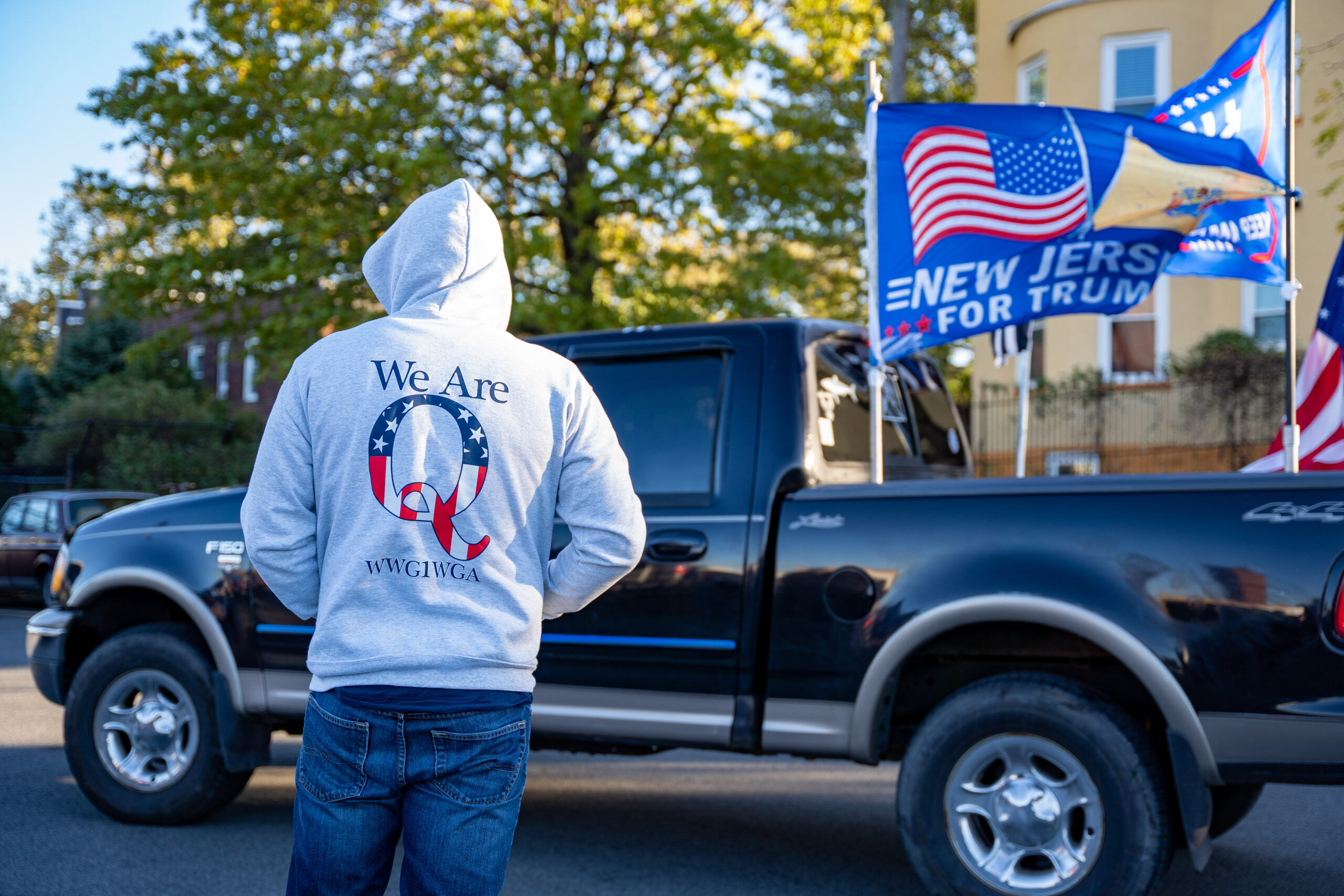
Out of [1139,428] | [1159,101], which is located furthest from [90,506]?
[1159,101]

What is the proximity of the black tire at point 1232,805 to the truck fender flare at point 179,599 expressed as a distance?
12.4 feet

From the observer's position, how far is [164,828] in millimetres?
5152

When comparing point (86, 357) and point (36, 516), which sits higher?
point (86, 357)

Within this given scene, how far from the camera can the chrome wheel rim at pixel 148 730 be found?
16.8 feet

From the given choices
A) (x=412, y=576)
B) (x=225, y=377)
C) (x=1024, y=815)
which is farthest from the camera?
(x=225, y=377)

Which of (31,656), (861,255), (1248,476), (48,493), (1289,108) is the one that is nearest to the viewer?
(1248,476)

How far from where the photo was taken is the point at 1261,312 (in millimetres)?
16000

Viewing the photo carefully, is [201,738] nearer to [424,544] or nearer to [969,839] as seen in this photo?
[969,839]

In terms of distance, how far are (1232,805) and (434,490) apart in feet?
12.3

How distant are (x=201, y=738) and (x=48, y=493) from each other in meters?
11.4

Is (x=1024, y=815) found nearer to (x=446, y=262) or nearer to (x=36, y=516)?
(x=446, y=262)

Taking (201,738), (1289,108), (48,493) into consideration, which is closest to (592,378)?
(201,738)

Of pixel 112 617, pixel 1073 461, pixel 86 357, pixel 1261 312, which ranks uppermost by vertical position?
pixel 86 357

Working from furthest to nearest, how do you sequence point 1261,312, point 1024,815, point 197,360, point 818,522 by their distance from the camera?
point 197,360
point 1261,312
point 818,522
point 1024,815
